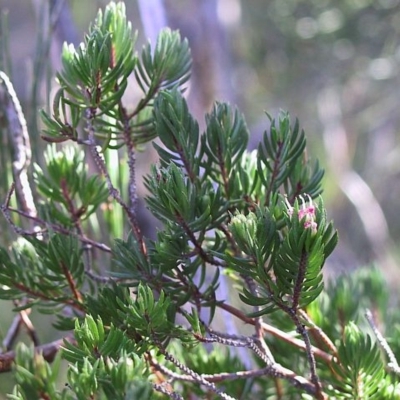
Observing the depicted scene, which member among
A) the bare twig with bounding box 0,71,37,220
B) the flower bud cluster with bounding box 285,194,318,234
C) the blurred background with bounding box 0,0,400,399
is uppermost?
the blurred background with bounding box 0,0,400,399

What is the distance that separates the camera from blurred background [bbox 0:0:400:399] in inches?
67.6

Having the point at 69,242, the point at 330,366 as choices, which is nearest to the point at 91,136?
the point at 69,242

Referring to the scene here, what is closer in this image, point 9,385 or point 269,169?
point 269,169

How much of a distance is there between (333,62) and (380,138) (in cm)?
103

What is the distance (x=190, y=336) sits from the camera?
35 cm

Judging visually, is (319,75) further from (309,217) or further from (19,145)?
(309,217)

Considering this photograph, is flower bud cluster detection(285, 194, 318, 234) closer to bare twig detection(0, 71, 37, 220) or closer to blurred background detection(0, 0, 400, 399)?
bare twig detection(0, 71, 37, 220)

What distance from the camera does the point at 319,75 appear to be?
233 cm

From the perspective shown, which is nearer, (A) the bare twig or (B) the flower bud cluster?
(B) the flower bud cluster

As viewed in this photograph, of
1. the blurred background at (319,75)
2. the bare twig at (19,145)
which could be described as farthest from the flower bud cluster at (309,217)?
the blurred background at (319,75)

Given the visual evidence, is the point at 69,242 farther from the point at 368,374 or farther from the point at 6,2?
the point at 6,2

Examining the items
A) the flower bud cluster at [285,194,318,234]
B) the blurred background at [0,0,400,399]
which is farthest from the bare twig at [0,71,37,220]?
the flower bud cluster at [285,194,318,234]

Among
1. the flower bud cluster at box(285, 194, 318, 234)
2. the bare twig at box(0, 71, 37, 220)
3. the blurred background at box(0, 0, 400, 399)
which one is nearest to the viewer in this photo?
the flower bud cluster at box(285, 194, 318, 234)

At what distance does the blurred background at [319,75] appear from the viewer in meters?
1.72
